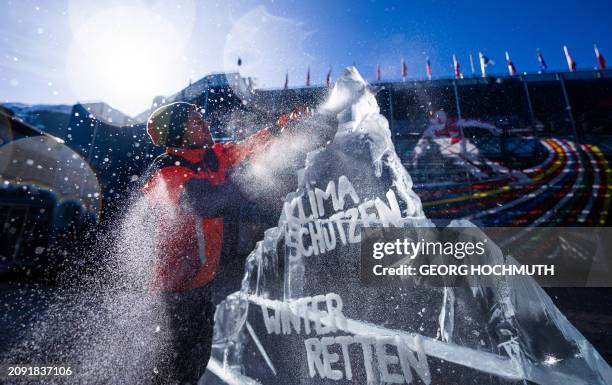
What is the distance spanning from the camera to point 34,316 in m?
5.18

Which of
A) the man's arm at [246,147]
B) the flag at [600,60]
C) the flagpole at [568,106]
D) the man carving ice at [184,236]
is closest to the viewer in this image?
the man carving ice at [184,236]

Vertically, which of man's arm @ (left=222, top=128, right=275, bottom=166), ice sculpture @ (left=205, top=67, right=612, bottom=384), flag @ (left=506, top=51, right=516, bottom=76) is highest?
flag @ (left=506, top=51, right=516, bottom=76)

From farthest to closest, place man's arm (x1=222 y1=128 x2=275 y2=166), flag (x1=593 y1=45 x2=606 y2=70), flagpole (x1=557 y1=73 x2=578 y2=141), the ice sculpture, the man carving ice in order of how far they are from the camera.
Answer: flag (x1=593 y1=45 x2=606 y2=70), flagpole (x1=557 y1=73 x2=578 y2=141), man's arm (x1=222 y1=128 x2=275 y2=166), the ice sculpture, the man carving ice

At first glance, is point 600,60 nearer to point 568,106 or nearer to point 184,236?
point 568,106

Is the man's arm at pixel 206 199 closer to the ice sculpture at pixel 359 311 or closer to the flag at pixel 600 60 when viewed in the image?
the ice sculpture at pixel 359 311

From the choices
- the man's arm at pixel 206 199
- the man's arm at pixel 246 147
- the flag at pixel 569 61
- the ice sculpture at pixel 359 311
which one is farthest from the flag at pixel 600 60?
the man's arm at pixel 206 199

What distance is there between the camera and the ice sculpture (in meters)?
2.04

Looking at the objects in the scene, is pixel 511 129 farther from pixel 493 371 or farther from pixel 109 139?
pixel 109 139

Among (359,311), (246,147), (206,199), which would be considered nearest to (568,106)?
→ (359,311)

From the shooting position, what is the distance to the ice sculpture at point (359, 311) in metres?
2.04

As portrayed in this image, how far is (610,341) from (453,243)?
3.42 meters

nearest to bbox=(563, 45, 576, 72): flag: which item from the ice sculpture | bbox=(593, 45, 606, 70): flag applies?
bbox=(593, 45, 606, 70): flag

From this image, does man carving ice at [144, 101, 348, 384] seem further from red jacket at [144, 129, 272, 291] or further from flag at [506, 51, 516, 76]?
flag at [506, 51, 516, 76]

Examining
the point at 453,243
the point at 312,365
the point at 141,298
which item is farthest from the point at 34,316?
the point at 453,243
